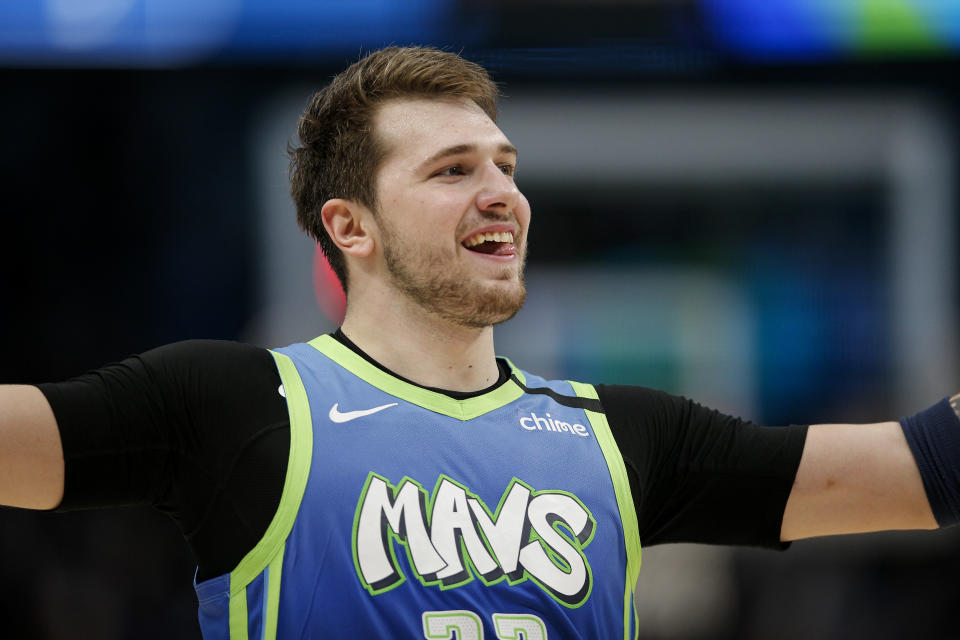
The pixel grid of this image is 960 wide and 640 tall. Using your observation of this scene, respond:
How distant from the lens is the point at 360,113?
2.84 metres

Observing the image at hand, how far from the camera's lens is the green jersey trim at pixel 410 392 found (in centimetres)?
250

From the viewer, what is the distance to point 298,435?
2.31 m

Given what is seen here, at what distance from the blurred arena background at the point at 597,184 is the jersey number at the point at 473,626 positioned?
14.8 ft

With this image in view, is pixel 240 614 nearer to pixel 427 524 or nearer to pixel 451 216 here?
pixel 427 524

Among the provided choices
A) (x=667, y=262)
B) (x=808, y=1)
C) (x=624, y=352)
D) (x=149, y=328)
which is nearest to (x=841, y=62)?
(x=808, y=1)

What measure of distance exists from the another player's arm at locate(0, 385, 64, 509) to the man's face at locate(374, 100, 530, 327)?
0.93m

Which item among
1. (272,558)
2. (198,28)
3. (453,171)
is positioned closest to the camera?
(272,558)

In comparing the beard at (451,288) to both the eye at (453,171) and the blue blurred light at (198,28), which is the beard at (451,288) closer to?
the eye at (453,171)

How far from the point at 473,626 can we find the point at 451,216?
1.00 m

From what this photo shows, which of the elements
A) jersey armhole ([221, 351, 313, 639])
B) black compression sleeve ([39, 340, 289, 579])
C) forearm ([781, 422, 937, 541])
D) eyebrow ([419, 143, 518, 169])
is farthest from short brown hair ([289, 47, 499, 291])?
forearm ([781, 422, 937, 541])

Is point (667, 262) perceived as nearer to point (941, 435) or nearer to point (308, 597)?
point (941, 435)

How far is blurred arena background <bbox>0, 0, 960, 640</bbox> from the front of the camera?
6840 millimetres

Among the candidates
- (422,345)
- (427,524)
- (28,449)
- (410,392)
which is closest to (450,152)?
(422,345)

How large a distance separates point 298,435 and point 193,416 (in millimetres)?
235
